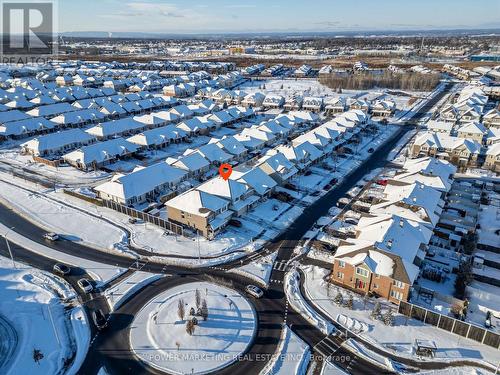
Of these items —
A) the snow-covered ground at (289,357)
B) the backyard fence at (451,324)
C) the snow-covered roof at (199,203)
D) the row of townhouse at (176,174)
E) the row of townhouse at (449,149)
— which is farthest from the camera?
the row of townhouse at (449,149)

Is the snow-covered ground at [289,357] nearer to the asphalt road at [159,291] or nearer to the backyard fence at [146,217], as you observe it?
the asphalt road at [159,291]

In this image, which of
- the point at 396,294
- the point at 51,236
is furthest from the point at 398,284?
the point at 51,236

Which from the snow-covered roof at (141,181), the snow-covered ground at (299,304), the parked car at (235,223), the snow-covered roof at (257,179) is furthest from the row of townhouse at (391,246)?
the snow-covered roof at (141,181)

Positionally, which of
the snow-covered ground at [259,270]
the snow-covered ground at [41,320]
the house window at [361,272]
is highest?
the house window at [361,272]

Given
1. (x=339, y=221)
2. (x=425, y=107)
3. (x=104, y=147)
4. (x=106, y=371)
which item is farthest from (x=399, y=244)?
(x=425, y=107)

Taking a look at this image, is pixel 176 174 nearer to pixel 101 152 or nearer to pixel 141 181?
pixel 141 181

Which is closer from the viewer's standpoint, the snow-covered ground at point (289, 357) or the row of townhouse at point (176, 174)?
the snow-covered ground at point (289, 357)

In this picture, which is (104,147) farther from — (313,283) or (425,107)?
(425,107)
